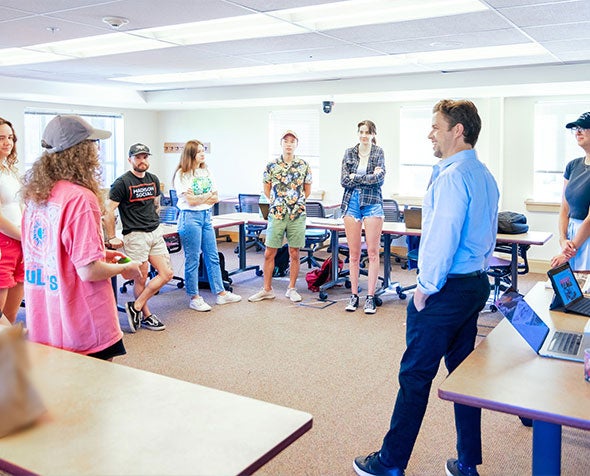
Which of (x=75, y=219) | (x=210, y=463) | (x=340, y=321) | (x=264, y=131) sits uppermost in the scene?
(x=264, y=131)

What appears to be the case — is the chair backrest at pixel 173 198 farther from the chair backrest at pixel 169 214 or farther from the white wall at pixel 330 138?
the chair backrest at pixel 169 214

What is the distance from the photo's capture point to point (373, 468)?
106 inches

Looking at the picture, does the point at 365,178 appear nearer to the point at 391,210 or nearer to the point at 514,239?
the point at 514,239

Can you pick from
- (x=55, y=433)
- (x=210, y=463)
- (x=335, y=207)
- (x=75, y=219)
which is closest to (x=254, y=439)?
(x=210, y=463)

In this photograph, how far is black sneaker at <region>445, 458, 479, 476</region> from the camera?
273 centimetres

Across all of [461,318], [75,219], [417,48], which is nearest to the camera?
[75,219]

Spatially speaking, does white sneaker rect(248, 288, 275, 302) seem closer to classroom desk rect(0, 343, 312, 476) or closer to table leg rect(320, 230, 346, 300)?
table leg rect(320, 230, 346, 300)

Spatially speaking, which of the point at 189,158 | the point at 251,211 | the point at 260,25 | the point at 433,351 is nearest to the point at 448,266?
the point at 433,351

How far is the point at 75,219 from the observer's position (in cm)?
214

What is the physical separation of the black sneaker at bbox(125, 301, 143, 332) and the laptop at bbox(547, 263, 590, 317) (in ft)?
11.3

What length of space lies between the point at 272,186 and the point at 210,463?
15.3 feet

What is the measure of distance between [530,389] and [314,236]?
5682 mm

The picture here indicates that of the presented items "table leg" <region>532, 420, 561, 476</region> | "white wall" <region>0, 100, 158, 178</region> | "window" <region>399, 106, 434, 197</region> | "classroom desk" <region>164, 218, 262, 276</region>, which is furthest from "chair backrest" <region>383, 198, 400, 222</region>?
"table leg" <region>532, 420, 561, 476</region>

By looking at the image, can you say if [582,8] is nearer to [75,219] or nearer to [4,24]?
[75,219]
